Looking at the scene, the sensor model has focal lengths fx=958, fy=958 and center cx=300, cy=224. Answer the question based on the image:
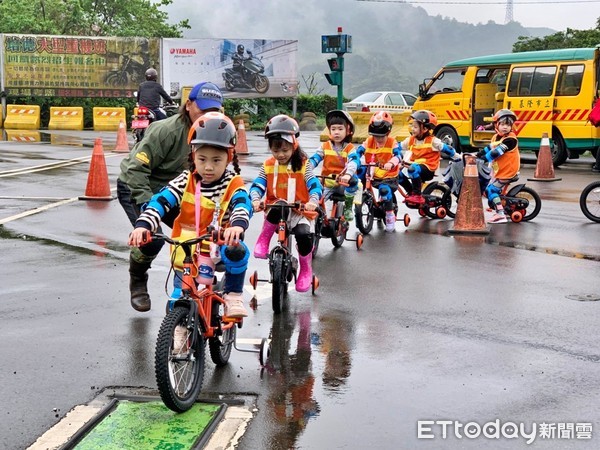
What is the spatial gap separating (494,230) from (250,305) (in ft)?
17.6

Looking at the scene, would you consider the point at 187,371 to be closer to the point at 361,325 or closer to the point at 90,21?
the point at 361,325

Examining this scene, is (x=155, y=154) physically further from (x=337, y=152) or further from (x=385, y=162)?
(x=385, y=162)

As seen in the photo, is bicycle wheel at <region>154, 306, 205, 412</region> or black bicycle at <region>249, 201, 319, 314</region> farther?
black bicycle at <region>249, 201, 319, 314</region>

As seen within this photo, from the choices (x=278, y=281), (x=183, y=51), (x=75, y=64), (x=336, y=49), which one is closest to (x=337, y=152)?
(x=278, y=281)

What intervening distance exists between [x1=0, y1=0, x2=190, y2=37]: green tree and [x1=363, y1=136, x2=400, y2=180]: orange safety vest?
Answer: 31.5 m

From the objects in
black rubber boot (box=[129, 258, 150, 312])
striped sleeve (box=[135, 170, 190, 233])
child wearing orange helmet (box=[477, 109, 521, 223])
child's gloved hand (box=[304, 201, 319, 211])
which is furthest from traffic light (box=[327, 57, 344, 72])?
striped sleeve (box=[135, 170, 190, 233])

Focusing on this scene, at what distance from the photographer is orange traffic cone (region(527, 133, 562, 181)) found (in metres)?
18.4

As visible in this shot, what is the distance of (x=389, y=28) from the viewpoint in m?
154

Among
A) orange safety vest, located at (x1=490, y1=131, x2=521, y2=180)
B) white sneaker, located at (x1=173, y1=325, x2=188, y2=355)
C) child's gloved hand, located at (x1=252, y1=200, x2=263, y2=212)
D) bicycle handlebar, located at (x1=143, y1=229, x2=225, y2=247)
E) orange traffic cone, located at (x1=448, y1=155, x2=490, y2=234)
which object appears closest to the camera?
white sneaker, located at (x1=173, y1=325, x2=188, y2=355)

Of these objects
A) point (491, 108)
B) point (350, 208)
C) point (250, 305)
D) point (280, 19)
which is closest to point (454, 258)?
point (350, 208)

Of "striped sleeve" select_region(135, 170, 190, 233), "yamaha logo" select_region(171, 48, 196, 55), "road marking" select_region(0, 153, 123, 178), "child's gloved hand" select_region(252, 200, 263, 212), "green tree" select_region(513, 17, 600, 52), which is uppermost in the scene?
"green tree" select_region(513, 17, 600, 52)

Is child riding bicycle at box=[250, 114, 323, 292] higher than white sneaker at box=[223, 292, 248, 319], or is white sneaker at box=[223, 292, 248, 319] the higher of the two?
child riding bicycle at box=[250, 114, 323, 292]

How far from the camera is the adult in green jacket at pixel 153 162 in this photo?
23.6 feet

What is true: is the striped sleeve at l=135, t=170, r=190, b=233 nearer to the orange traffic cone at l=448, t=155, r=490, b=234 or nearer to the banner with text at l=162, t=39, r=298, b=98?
the orange traffic cone at l=448, t=155, r=490, b=234
